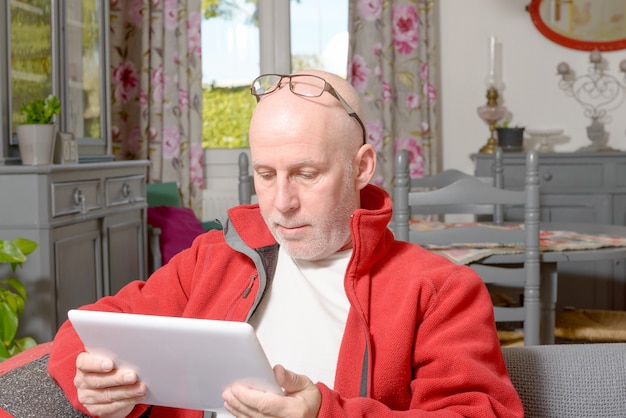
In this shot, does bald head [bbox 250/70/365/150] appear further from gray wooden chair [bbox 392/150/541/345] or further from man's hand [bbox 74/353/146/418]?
gray wooden chair [bbox 392/150/541/345]

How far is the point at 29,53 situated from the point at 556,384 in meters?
2.54

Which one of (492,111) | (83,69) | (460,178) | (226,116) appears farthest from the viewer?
(226,116)

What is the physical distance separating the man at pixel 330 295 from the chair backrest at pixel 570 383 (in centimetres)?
9

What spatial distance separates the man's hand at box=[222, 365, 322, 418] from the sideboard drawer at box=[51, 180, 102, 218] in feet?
6.60

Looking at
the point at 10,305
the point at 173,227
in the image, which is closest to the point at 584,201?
the point at 173,227

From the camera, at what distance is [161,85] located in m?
4.61

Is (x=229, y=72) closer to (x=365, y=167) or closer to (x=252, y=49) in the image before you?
(x=252, y=49)

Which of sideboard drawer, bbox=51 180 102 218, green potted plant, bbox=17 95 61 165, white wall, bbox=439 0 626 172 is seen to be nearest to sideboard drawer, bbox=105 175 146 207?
sideboard drawer, bbox=51 180 102 218

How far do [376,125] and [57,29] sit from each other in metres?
1.70

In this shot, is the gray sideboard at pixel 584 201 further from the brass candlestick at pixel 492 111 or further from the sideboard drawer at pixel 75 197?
the sideboard drawer at pixel 75 197

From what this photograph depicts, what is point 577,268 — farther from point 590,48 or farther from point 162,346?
point 162,346

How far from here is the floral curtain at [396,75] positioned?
4.54 meters

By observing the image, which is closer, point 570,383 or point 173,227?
point 570,383

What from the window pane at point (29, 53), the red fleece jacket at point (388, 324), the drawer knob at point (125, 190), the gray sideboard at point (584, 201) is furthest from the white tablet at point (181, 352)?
the gray sideboard at point (584, 201)
